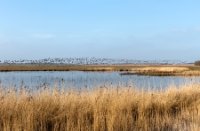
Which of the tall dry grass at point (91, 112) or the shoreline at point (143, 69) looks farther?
the shoreline at point (143, 69)

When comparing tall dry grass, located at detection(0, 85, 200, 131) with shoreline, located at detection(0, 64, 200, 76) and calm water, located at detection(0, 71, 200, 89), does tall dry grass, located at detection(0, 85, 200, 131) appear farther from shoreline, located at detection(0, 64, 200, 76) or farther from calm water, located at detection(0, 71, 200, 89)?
shoreline, located at detection(0, 64, 200, 76)

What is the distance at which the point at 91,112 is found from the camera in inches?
348

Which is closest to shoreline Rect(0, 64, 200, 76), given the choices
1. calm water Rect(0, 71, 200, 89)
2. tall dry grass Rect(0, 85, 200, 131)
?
calm water Rect(0, 71, 200, 89)

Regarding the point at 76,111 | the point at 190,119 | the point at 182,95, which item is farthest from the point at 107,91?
the point at 182,95

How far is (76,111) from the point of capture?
870cm

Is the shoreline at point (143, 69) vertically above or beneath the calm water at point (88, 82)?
beneath

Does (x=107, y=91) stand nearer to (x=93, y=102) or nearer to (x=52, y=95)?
(x=93, y=102)

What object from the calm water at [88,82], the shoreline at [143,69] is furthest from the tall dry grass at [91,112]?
the shoreline at [143,69]

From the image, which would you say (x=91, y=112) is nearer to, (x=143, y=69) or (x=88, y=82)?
(x=88, y=82)

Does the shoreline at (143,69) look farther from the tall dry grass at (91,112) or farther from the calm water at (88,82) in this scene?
the tall dry grass at (91,112)

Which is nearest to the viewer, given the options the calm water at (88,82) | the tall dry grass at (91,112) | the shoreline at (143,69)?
the tall dry grass at (91,112)

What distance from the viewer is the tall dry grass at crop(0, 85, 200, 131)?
25.5 ft

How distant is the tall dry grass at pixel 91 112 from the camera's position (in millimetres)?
7761

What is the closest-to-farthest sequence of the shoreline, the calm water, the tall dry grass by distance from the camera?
the tall dry grass < the calm water < the shoreline
